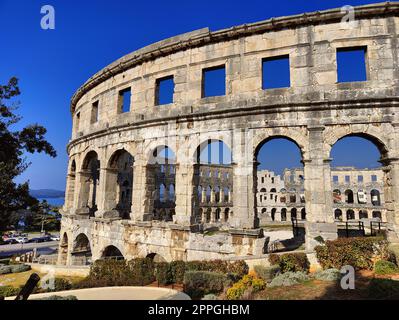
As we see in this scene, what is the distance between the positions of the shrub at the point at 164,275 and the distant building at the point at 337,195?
Answer: 35341mm

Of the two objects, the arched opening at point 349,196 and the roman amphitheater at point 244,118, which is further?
the arched opening at point 349,196

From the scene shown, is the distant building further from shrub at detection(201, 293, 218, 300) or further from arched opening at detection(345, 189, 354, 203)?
shrub at detection(201, 293, 218, 300)

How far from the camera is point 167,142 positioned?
567 inches

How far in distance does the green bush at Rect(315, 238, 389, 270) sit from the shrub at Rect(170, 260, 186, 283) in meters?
4.85

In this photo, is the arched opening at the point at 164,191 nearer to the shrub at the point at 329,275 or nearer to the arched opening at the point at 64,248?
the arched opening at the point at 64,248

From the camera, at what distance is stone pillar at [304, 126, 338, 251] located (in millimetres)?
11078

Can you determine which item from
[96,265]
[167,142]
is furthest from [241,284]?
[167,142]

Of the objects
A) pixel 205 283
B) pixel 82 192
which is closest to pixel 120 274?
pixel 205 283

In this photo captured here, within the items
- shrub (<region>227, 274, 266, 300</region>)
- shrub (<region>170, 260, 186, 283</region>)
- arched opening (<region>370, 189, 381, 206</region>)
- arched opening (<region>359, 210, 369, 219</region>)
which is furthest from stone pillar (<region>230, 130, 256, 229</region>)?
arched opening (<region>370, 189, 381, 206</region>)

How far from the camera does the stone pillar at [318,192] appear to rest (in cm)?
1108

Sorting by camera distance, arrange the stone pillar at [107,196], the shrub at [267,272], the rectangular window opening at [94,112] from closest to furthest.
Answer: the shrub at [267,272] < the stone pillar at [107,196] < the rectangular window opening at [94,112]

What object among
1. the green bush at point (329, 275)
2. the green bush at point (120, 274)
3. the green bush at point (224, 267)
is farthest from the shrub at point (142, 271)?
the green bush at point (329, 275)

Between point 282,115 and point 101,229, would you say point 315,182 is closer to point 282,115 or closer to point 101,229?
point 282,115
